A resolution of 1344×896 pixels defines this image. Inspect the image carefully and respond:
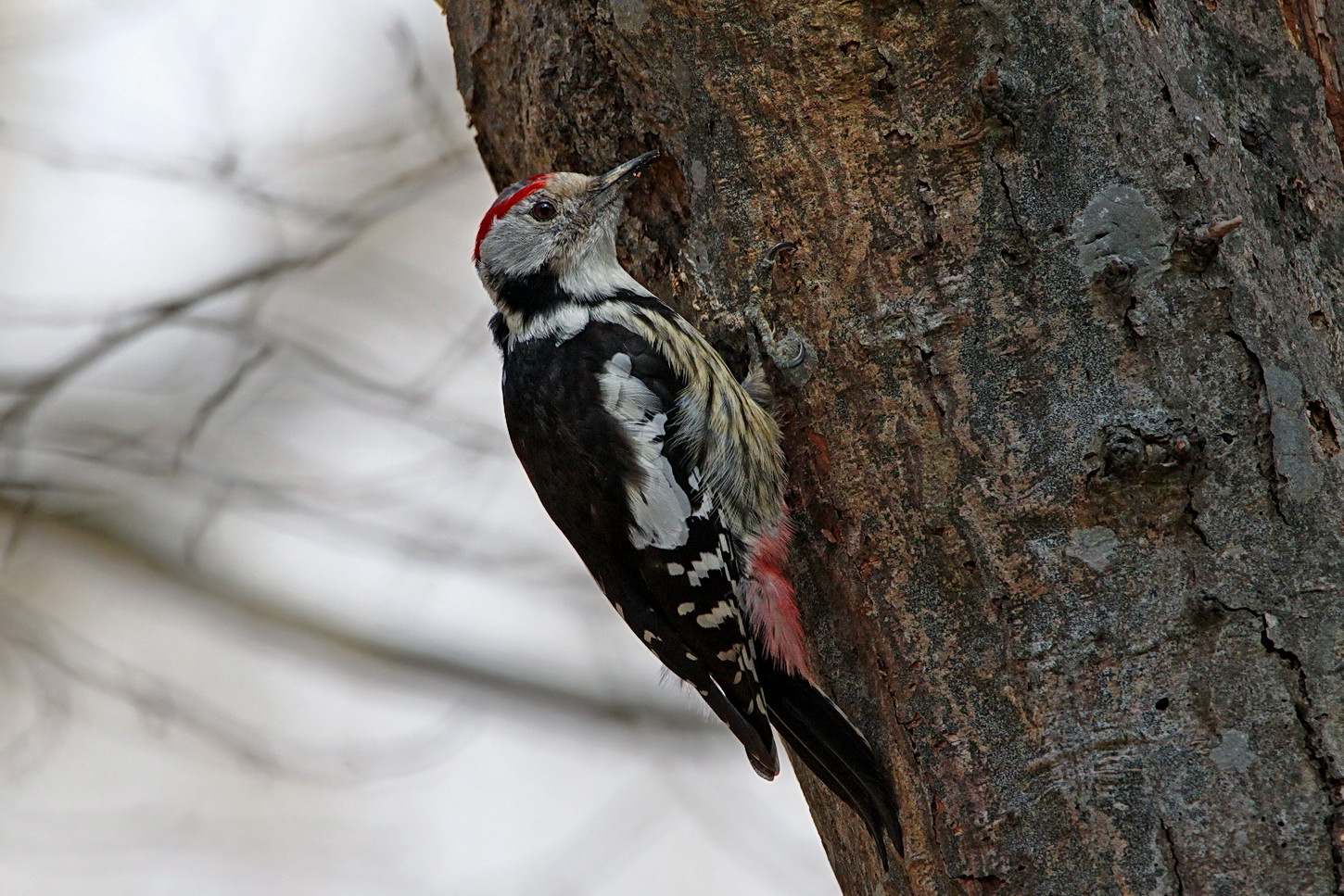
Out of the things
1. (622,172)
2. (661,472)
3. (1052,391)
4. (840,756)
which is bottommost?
(840,756)

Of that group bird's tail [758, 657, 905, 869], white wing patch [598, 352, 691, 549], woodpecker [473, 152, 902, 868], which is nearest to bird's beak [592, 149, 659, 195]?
woodpecker [473, 152, 902, 868]

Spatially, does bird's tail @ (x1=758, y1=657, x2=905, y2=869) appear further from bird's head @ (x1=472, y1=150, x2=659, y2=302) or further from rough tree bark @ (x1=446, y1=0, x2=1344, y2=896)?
bird's head @ (x1=472, y1=150, x2=659, y2=302)

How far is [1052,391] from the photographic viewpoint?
190cm

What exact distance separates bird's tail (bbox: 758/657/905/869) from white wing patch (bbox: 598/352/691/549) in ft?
1.70

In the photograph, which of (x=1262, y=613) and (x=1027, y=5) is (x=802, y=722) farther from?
(x=1027, y=5)

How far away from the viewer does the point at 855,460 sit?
212 cm

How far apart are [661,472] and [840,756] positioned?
0.96 metres

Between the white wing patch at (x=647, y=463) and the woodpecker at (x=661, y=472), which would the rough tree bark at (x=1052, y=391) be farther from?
the white wing patch at (x=647, y=463)

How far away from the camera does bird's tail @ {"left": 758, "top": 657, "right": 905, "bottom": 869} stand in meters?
1.98

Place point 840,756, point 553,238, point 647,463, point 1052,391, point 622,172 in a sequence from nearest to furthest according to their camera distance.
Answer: point 1052,391 → point 840,756 → point 622,172 → point 647,463 → point 553,238

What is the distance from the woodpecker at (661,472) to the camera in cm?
258

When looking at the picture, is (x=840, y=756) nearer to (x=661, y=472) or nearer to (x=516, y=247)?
(x=661, y=472)

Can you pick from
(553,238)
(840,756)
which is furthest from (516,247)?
(840,756)

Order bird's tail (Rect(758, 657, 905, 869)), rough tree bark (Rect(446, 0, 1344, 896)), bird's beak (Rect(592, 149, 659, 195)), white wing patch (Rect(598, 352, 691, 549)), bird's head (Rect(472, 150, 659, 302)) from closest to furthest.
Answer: rough tree bark (Rect(446, 0, 1344, 896)) → bird's tail (Rect(758, 657, 905, 869)) → bird's beak (Rect(592, 149, 659, 195)) → white wing patch (Rect(598, 352, 691, 549)) → bird's head (Rect(472, 150, 659, 302))
